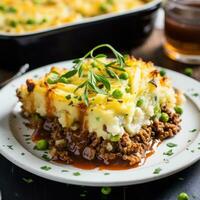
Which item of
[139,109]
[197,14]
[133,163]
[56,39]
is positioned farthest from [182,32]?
[133,163]

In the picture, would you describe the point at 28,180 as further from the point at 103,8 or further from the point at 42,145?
the point at 103,8

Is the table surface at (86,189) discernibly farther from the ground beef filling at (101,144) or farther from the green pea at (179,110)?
the green pea at (179,110)

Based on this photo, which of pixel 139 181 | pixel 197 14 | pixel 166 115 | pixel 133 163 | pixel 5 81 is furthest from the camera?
Result: pixel 197 14

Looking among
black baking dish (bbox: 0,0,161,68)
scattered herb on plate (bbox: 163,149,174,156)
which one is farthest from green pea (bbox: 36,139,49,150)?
black baking dish (bbox: 0,0,161,68)

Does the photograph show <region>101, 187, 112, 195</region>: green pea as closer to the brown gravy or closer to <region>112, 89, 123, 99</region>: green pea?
the brown gravy

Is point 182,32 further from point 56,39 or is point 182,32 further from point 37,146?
point 37,146

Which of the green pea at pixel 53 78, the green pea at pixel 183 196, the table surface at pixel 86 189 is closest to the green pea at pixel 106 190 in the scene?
the table surface at pixel 86 189
